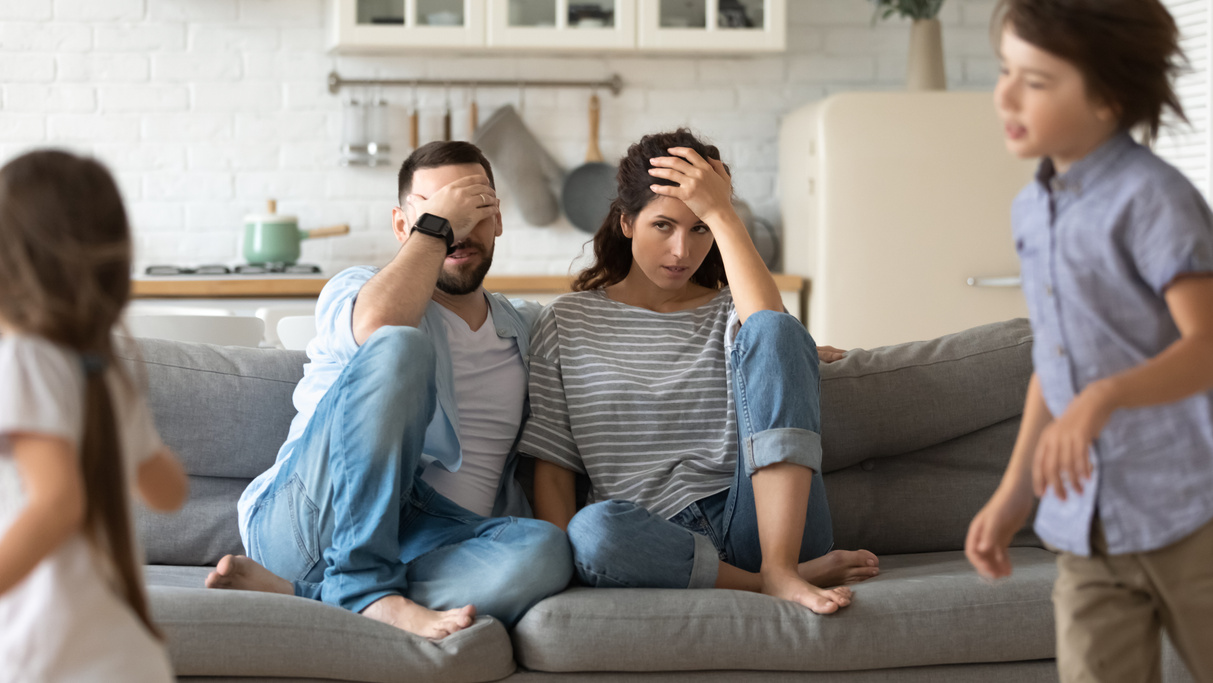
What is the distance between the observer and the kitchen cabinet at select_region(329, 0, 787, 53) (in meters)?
3.48

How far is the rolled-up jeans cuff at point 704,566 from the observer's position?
1533 mm

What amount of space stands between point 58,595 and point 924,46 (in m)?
3.38

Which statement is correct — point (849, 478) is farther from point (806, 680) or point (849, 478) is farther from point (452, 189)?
point (452, 189)

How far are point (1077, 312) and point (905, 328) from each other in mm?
2545

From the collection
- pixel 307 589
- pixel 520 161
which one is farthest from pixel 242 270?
pixel 307 589

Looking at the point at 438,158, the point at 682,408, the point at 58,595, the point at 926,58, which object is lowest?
the point at 682,408

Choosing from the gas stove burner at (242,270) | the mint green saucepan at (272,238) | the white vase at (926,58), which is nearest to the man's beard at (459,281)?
the gas stove burner at (242,270)

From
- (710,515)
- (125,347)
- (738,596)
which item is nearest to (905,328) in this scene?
(710,515)

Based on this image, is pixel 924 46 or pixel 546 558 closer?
pixel 546 558

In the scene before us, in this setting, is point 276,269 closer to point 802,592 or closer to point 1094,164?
point 802,592

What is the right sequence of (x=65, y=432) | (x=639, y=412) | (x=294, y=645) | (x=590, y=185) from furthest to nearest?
(x=590, y=185)
(x=639, y=412)
(x=294, y=645)
(x=65, y=432)

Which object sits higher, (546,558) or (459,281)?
(459,281)

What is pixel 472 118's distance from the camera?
3.79m

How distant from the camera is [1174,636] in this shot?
938mm
